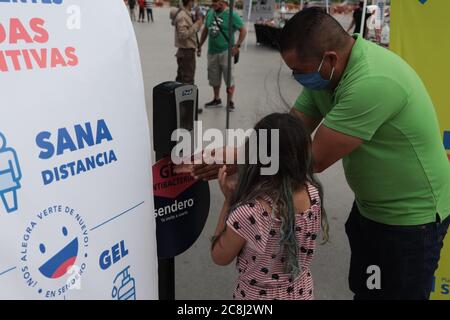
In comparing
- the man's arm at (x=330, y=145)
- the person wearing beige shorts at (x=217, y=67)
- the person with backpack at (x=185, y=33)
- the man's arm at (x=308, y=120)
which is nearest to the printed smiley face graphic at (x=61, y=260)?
the man's arm at (x=330, y=145)

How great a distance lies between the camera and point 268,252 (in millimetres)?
1484

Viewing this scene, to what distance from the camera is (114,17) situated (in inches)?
49.4

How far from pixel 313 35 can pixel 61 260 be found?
113 centimetres

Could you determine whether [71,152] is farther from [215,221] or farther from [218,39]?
[218,39]

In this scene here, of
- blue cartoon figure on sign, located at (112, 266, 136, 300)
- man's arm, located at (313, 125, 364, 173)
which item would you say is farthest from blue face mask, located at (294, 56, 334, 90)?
blue cartoon figure on sign, located at (112, 266, 136, 300)

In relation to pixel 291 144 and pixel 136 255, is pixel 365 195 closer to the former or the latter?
pixel 291 144

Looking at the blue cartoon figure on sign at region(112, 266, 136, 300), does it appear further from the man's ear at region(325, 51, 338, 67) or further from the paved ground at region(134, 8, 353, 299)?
the paved ground at region(134, 8, 353, 299)

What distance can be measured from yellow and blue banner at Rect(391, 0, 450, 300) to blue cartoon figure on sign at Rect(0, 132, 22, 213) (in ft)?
6.41

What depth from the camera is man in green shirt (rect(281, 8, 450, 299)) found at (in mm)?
1554

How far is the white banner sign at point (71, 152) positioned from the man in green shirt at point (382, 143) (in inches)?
26.4

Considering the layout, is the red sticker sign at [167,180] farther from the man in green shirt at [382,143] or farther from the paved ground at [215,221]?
the paved ground at [215,221]

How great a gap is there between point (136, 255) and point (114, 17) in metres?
0.71
